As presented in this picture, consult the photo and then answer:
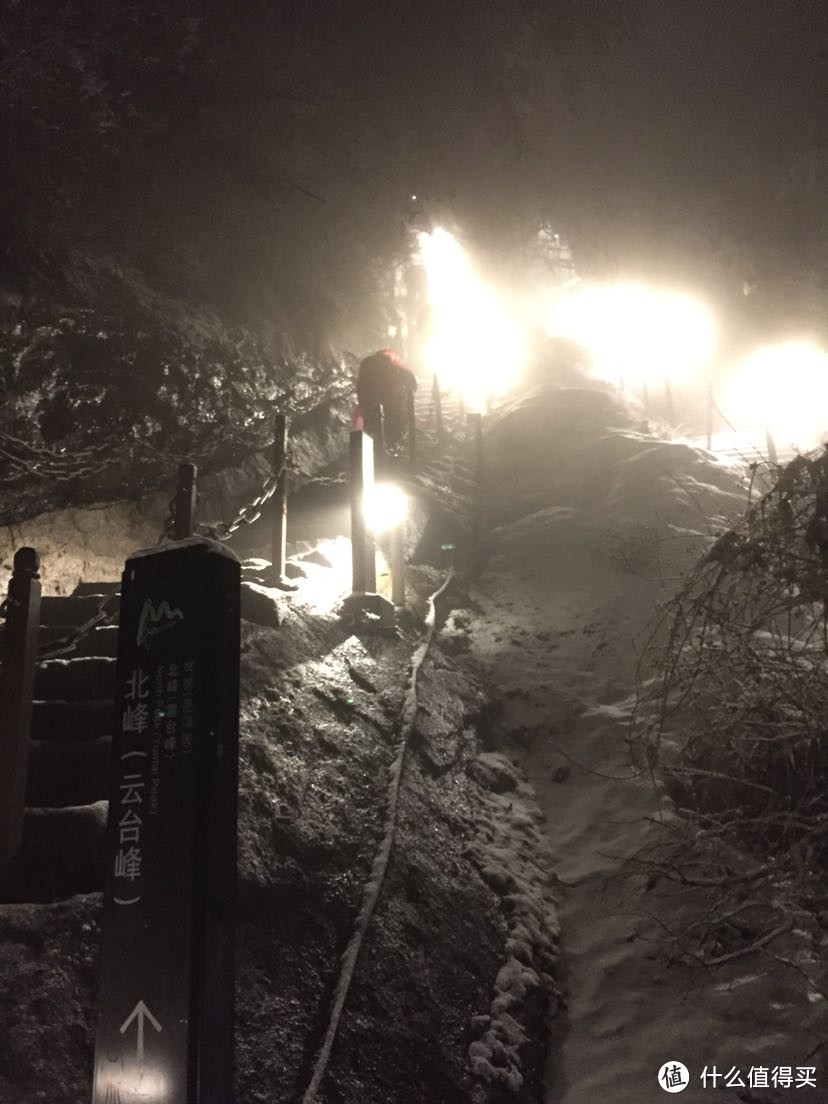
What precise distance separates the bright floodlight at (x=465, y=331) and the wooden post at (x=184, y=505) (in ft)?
63.5

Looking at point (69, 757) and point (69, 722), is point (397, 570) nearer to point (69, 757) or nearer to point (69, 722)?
point (69, 722)

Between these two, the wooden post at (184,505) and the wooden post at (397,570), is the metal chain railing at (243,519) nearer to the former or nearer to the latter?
the wooden post at (184,505)

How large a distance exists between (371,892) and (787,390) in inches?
1230

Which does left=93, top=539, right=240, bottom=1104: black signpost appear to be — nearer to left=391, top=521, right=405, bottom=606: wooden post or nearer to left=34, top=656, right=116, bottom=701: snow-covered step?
left=34, top=656, right=116, bottom=701: snow-covered step

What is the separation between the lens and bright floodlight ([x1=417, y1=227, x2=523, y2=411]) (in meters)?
25.7

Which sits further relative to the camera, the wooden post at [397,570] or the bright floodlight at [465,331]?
the bright floodlight at [465,331]

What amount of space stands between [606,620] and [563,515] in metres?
5.18

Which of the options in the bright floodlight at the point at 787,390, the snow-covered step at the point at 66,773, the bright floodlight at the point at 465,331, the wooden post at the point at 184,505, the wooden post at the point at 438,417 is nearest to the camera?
the snow-covered step at the point at 66,773

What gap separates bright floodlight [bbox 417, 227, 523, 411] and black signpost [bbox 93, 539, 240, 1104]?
22.3 metres

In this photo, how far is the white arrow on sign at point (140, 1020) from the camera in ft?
7.15

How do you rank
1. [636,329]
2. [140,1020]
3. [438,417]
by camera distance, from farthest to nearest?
[636,329], [438,417], [140,1020]

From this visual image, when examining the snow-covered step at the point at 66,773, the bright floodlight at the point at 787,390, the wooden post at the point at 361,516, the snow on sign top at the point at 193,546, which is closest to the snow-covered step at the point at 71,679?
the snow-covered step at the point at 66,773

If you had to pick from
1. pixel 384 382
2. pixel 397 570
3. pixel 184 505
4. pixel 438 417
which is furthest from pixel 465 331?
pixel 184 505

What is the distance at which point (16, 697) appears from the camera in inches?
145
